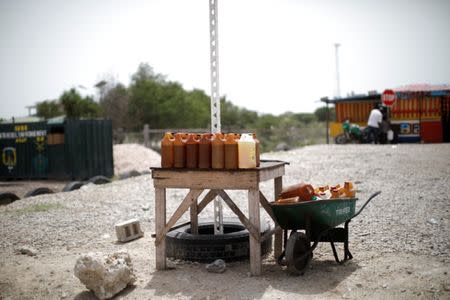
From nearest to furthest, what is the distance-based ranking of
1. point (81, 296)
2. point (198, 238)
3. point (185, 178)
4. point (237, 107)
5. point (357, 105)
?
point (81, 296)
point (185, 178)
point (198, 238)
point (357, 105)
point (237, 107)

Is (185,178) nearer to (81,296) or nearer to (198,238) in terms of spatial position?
(198,238)

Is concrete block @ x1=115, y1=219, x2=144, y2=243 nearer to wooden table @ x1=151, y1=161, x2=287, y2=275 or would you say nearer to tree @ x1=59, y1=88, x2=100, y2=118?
wooden table @ x1=151, y1=161, x2=287, y2=275

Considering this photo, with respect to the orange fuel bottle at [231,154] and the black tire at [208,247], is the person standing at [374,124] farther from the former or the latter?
the orange fuel bottle at [231,154]

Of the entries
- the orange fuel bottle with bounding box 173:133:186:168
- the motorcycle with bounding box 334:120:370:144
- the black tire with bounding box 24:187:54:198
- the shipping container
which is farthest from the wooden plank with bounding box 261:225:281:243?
the motorcycle with bounding box 334:120:370:144

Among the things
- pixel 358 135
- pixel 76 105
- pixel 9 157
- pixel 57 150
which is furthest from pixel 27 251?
pixel 76 105

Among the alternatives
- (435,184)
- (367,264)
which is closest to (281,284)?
(367,264)

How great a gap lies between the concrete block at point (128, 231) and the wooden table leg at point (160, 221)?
5.23ft

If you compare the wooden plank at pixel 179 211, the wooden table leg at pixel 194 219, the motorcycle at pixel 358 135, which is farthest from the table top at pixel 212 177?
the motorcycle at pixel 358 135

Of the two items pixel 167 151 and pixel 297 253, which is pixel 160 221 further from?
pixel 297 253

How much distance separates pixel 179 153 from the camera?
5.84 metres

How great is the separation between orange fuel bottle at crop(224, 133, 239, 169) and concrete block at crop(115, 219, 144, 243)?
2.56 meters

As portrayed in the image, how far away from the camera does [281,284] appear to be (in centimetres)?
538

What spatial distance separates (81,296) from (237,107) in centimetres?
6381

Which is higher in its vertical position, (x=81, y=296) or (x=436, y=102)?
(x=436, y=102)
